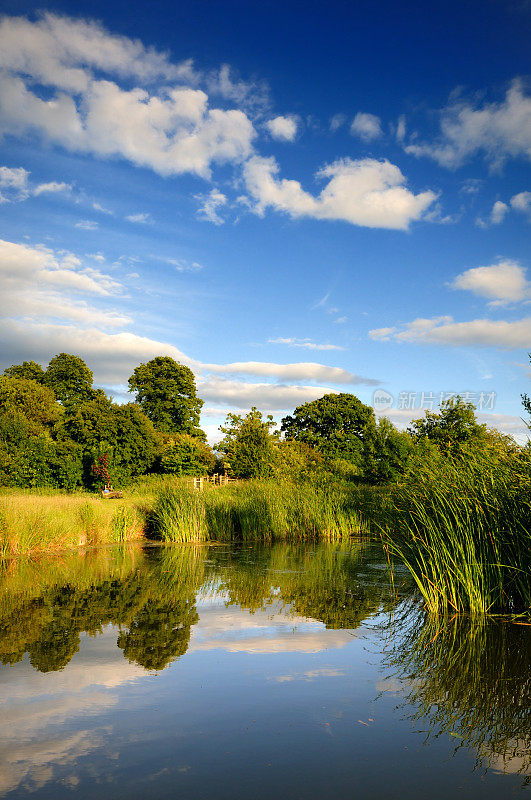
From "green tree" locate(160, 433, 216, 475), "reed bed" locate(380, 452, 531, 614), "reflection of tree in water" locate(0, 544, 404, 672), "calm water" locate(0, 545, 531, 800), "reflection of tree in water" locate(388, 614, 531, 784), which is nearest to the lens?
"calm water" locate(0, 545, 531, 800)

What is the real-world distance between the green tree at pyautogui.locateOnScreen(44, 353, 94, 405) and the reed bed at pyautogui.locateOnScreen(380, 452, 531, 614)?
112 feet

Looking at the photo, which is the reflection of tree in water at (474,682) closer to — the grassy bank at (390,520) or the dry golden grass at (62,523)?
the grassy bank at (390,520)

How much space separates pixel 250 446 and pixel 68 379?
20.9 meters

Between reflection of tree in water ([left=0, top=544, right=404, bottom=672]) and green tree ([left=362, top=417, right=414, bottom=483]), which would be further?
green tree ([left=362, top=417, right=414, bottom=483])

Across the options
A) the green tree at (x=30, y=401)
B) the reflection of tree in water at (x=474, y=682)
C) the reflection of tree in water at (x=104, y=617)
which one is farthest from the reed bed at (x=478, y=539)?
the green tree at (x=30, y=401)

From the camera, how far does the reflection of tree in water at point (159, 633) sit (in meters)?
4.99

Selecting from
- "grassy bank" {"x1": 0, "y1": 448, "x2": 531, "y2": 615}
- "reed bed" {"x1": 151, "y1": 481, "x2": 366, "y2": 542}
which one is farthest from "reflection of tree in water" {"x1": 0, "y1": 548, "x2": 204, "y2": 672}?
"reed bed" {"x1": 151, "y1": 481, "x2": 366, "y2": 542}

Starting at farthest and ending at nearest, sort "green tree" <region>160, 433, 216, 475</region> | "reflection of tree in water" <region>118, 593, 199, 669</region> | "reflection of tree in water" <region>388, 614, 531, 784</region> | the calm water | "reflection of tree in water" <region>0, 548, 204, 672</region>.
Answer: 1. "green tree" <region>160, 433, 216, 475</region>
2. "reflection of tree in water" <region>0, 548, 204, 672</region>
3. "reflection of tree in water" <region>118, 593, 199, 669</region>
4. "reflection of tree in water" <region>388, 614, 531, 784</region>
5. the calm water

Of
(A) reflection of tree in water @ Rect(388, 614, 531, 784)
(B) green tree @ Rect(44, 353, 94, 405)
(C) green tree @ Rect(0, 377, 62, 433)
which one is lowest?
(A) reflection of tree in water @ Rect(388, 614, 531, 784)

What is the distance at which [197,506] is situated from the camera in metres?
15.1

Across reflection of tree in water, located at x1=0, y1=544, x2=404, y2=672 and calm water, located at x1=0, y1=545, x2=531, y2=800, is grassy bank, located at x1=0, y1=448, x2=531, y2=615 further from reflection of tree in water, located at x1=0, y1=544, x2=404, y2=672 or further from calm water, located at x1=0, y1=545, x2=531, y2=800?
reflection of tree in water, located at x1=0, y1=544, x2=404, y2=672

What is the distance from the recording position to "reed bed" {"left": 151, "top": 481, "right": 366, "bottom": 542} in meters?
14.6

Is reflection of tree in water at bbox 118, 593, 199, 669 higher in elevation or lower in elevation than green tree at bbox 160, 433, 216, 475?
lower

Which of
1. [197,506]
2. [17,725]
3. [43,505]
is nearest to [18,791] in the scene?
[17,725]
